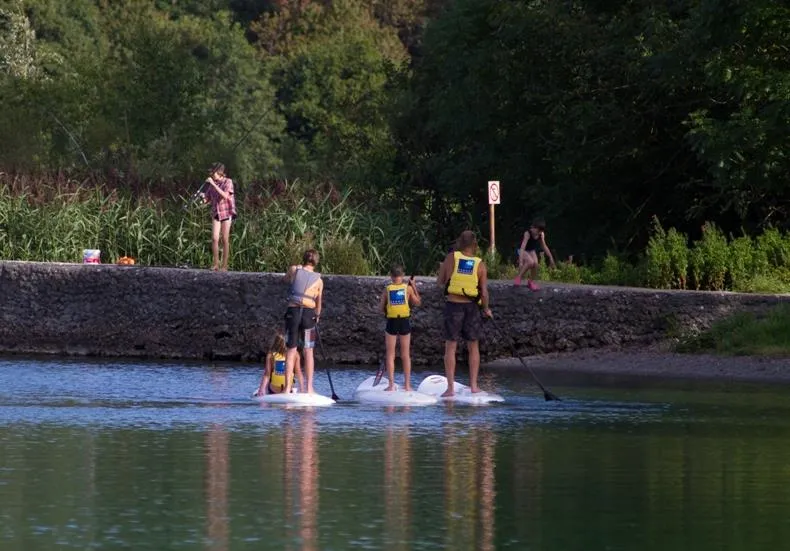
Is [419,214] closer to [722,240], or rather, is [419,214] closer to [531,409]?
[722,240]

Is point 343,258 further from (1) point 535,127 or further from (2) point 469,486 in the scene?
(2) point 469,486

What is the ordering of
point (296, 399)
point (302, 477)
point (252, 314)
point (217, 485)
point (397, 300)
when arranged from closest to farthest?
point (217, 485)
point (302, 477)
point (296, 399)
point (397, 300)
point (252, 314)

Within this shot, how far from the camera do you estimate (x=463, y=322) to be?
20078 mm

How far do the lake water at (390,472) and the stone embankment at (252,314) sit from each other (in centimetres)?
505

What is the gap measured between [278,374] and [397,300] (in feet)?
5.83

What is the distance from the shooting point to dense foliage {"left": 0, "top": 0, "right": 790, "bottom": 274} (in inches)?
1150

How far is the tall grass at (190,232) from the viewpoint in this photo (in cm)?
2959

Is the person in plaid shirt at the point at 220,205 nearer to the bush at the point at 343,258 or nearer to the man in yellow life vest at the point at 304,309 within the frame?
the bush at the point at 343,258

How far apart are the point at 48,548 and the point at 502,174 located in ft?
95.0

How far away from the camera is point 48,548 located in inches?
414

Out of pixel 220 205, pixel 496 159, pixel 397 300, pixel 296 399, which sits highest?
pixel 496 159

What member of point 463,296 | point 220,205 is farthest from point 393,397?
point 220,205

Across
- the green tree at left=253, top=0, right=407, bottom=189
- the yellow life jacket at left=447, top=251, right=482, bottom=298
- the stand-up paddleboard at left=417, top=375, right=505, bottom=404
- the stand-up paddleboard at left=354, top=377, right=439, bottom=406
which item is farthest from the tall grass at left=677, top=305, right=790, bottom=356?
the green tree at left=253, top=0, right=407, bottom=189

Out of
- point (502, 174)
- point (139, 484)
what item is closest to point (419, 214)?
point (502, 174)
